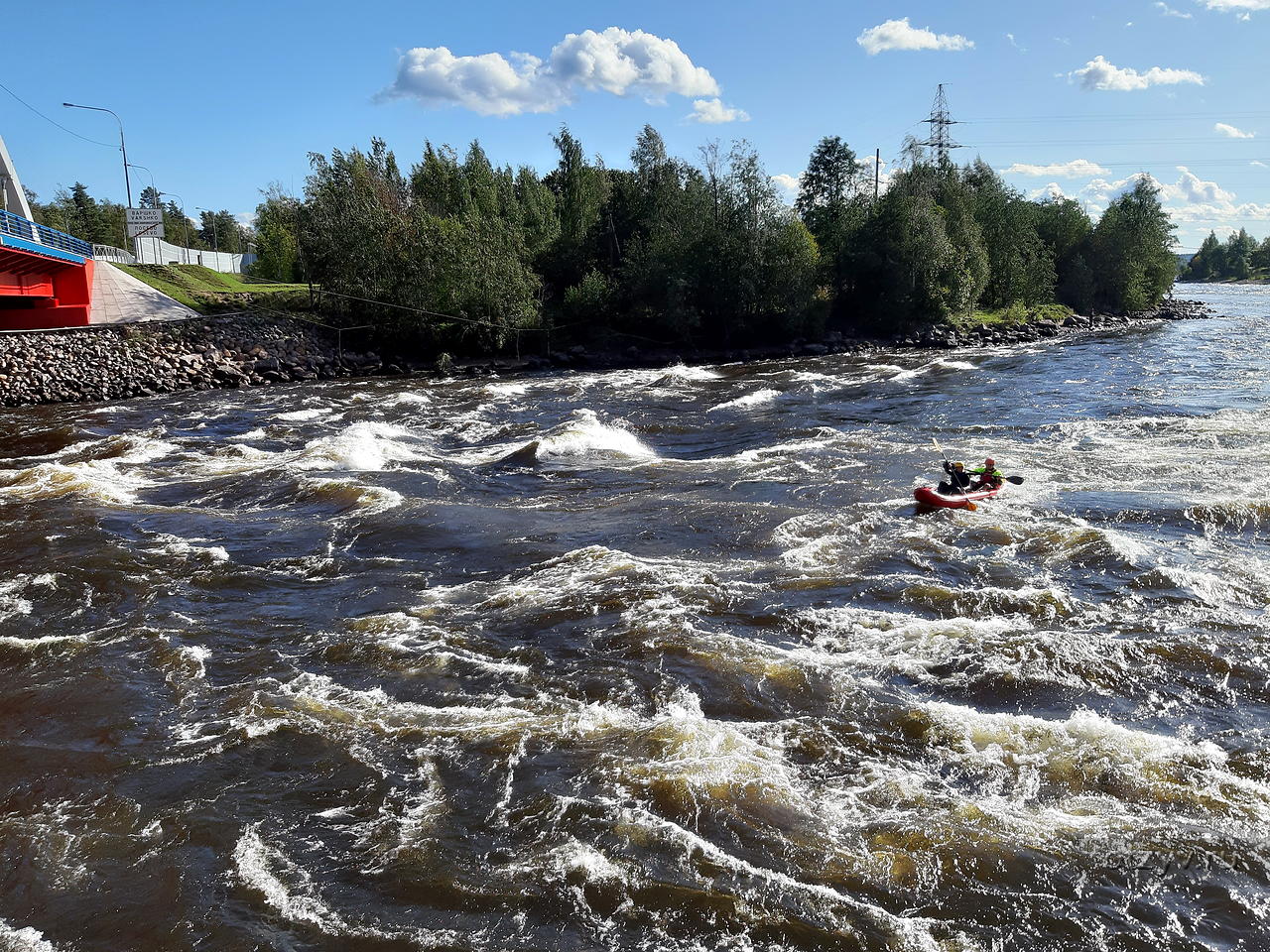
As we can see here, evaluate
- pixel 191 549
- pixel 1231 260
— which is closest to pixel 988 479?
pixel 191 549

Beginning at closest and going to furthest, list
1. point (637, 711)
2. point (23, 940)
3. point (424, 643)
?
point (23, 940) < point (637, 711) < point (424, 643)

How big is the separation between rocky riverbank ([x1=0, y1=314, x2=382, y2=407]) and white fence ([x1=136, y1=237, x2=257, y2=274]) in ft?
100

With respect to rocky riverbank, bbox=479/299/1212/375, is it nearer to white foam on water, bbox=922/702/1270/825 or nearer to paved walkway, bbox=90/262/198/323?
paved walkway, bbox=90/262/198/323

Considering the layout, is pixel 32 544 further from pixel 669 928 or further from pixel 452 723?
pixel 669 928

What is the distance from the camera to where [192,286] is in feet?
178

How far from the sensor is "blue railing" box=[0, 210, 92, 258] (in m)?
28.7

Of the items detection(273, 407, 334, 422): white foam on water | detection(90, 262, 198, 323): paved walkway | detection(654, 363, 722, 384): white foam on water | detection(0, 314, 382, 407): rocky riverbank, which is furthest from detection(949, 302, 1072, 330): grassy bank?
detection(90, 262, 198, 323): paved walkway

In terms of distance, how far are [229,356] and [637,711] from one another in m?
36.4

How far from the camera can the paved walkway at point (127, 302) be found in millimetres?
40219

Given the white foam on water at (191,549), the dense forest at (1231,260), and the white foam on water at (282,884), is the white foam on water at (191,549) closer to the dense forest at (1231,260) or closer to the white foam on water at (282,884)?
the white foam on water at (282,884)

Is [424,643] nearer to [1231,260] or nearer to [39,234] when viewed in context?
[39,234]

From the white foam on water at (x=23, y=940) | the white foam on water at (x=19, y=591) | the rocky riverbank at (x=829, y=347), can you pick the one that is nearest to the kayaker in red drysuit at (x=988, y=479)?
the white foam on water at (x=23, y=940)

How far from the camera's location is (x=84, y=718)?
28.3ft

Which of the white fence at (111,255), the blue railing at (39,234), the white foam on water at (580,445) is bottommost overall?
the white foam on water at (580,445)
